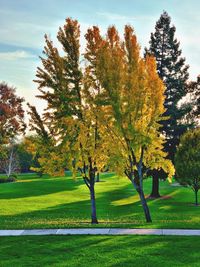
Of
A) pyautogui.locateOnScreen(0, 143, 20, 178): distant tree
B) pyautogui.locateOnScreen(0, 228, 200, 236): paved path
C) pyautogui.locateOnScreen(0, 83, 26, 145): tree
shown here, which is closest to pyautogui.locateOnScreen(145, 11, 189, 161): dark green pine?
pyautogui.locateOnScreen(0, 83, 26, 145): tree

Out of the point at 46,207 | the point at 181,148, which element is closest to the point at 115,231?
the point at 46,207

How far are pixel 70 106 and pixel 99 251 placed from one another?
9.22 m

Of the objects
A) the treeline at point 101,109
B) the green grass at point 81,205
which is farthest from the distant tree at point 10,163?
the treeline at point 101,109

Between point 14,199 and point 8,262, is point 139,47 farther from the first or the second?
point 14,199

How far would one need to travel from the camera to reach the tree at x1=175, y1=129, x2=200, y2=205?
3506 cm

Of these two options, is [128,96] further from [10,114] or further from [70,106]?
[10,114]

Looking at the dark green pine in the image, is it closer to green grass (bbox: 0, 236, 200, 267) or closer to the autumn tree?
the autumn tree

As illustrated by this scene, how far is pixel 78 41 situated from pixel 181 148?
65.0ft

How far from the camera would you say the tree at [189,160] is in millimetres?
35062

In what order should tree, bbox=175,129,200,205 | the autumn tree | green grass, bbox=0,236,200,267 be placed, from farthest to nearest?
1. the autumn tree
2. tree, bbox=175,129,200,205
3. green grass, bbox=0,236,200,267

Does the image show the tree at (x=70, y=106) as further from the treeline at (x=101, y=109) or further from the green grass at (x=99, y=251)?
the green grass at (x=99, y=251)

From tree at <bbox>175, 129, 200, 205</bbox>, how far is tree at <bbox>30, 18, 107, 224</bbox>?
1748cm

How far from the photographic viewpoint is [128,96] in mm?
17219

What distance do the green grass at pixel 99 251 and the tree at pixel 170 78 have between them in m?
29.8
